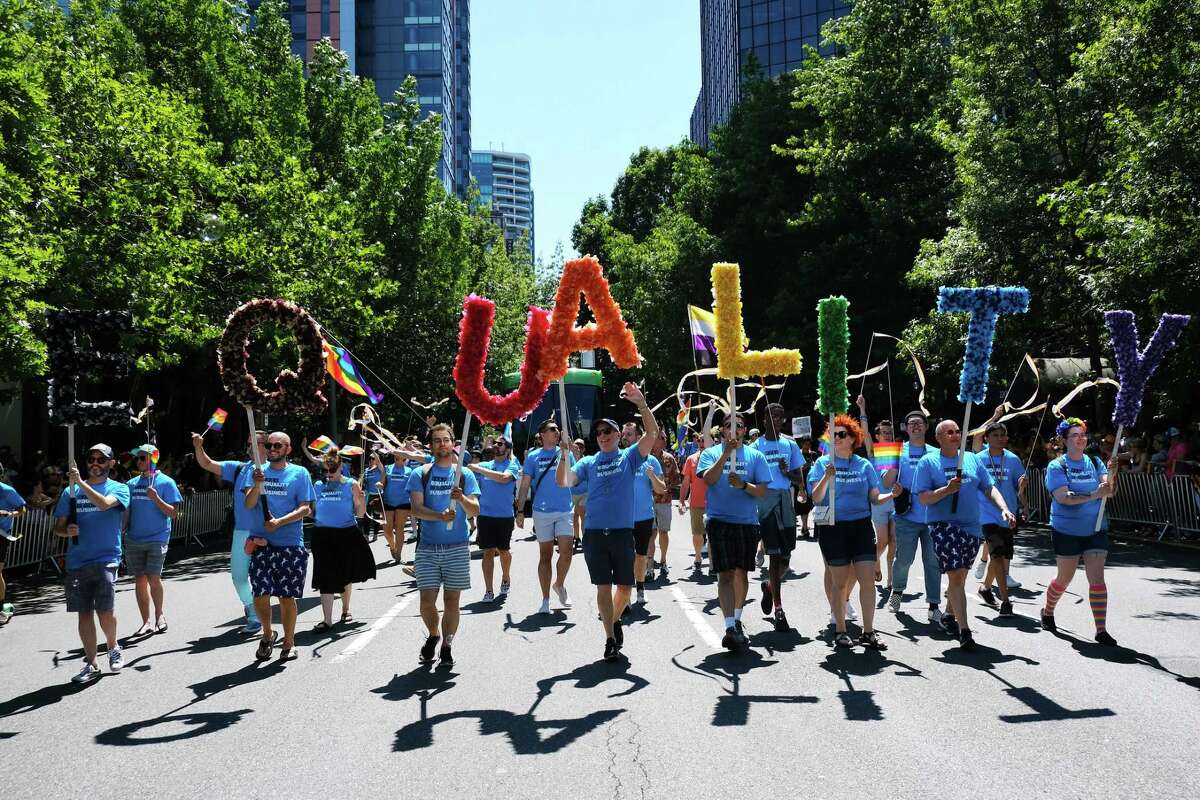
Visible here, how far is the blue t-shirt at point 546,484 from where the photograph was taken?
37.0 feet

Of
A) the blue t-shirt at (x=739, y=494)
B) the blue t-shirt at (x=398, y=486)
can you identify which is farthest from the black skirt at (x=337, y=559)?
the blue t-shirt at (x=398, y=486)

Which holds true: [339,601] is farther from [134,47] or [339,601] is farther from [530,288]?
[530,288]

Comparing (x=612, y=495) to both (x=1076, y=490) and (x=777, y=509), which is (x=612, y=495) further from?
(x=1076, y=490)

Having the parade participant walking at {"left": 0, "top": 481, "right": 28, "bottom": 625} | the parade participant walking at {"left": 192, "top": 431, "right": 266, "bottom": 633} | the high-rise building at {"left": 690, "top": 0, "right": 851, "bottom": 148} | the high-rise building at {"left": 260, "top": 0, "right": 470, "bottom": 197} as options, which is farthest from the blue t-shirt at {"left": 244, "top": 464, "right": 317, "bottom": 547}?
the high-rise building at {"left": 260, "top": 0, "right": 470, "bottom": 197}

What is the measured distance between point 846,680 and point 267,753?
3.84m

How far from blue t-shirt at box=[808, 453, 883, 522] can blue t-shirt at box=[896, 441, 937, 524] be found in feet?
2.50

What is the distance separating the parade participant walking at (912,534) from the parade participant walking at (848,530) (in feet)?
2.95

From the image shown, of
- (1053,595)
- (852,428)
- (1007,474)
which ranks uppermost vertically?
(852,428)

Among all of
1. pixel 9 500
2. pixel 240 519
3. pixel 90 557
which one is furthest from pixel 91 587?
pixel 9 500

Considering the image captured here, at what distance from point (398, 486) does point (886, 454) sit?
7.29m

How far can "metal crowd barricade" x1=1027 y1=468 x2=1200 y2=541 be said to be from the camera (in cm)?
1608

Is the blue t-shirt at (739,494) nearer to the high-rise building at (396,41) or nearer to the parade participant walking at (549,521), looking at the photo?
the parade participant walking at (549,521)

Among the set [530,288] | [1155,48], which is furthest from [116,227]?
[530,288]

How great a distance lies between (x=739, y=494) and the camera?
8.51m
